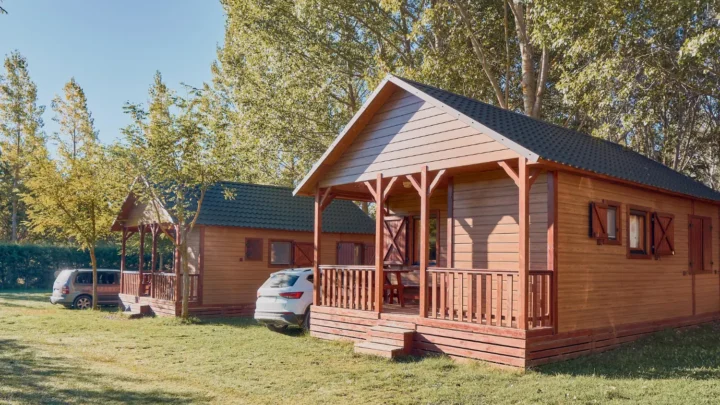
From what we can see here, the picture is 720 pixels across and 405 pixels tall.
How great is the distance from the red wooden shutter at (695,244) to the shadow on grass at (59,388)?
40.8 feet

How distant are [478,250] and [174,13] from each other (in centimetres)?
1355

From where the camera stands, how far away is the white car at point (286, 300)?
14.9 meters

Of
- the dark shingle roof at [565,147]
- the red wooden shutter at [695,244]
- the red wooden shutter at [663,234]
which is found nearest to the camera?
the dark shingle roof at [565,147]


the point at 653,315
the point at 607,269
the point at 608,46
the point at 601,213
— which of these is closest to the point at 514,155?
the point at 601,213

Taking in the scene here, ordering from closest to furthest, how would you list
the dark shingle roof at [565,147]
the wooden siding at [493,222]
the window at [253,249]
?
1. the dark shingle roof at [565,147]
2. the wooden siding at [493,222]
3. the window at [253,249]

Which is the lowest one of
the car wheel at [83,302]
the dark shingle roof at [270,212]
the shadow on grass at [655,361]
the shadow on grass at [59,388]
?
the car wheel at [83,302]

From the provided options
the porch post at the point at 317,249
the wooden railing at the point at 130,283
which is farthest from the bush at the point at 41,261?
the porch post at the point at 317,249

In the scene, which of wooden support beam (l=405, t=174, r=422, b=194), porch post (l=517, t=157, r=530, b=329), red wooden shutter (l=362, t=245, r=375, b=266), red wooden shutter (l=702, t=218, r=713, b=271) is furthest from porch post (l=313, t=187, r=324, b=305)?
red wooden shutter (l=702, t=218, r=713, b=271)

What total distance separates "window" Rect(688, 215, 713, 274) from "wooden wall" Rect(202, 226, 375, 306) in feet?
40.6

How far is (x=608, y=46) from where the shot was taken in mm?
17172

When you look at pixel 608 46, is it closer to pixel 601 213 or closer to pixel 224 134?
pixel 601 213

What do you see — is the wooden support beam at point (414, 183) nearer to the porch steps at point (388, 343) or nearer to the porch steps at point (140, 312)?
the porch steps at point (388, 343)

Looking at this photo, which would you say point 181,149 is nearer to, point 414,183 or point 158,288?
point 158,288

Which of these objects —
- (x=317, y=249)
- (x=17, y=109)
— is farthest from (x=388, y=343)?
(x=17, y=109)
